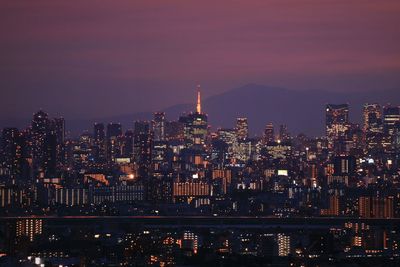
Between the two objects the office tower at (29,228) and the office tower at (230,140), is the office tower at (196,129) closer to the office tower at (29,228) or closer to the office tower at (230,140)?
the office tower at (230,140)

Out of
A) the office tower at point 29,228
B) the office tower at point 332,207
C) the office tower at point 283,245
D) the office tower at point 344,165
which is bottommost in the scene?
the office tower at point 283,245

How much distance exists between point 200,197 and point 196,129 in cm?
2733

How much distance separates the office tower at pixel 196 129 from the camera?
327ft

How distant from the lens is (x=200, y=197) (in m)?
75.2

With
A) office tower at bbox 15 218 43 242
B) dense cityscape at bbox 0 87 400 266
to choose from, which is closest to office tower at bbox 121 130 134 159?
dense cityscape at bbox 0 87 400 266

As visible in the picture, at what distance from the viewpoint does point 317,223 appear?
6269cm

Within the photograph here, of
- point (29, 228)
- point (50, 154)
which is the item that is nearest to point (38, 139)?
point (50, 154)

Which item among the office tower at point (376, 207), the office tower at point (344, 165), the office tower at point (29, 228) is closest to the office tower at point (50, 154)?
the office tower at point (344, 165)

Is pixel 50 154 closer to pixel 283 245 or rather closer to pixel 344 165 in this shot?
pixel 344 165

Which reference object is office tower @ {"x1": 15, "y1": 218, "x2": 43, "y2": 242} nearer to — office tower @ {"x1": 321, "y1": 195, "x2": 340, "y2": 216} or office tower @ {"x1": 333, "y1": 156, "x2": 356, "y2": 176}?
office tower @ {"x1": 321, "y1": 195, "x2": 340, "y2": 216}

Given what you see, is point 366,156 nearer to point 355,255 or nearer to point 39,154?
point 39,154

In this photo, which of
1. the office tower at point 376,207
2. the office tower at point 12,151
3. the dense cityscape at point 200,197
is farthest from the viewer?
the office tower at point 12,151

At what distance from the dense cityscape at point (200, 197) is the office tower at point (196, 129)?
9 centimetres

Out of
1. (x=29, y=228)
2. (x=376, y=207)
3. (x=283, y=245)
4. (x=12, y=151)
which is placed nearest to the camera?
(x=283, y=245)
